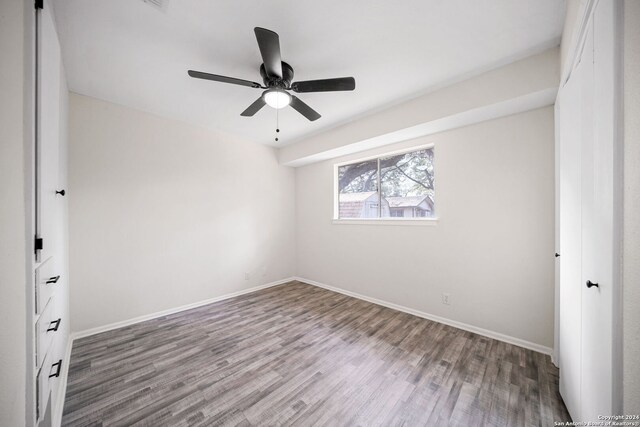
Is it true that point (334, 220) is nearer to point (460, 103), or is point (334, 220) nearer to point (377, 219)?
point (377, 219)

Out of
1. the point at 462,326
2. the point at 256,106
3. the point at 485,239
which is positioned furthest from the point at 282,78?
the point at 462,326

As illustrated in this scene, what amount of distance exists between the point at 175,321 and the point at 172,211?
4.65ft

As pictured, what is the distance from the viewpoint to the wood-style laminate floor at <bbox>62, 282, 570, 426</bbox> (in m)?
1.46

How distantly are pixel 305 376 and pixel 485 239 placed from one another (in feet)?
7.46

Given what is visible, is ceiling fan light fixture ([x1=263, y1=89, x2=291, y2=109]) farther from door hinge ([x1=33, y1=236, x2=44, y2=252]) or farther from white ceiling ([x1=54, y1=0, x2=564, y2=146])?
door hinge ([x1=33, y1=236, x2=44, y2=252])

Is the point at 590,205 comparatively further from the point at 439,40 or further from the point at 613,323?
the point at 439,40

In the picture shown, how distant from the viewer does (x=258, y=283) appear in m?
4.00

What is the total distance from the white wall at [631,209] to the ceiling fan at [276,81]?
1.33 metres

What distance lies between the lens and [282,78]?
183 cm

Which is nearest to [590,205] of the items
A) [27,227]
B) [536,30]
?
[536,30]

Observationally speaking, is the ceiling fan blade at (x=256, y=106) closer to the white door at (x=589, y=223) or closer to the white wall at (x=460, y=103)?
the white wall at (x=460, y=103)

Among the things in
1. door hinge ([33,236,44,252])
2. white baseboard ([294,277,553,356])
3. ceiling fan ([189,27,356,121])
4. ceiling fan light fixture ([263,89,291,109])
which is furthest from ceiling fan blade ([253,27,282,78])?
white baseboard ([294,277,553,356])

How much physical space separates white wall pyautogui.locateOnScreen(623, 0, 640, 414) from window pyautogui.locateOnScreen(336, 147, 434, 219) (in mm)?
2282

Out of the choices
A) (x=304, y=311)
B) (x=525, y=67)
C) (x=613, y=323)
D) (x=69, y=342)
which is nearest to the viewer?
(x=613, y=323)
